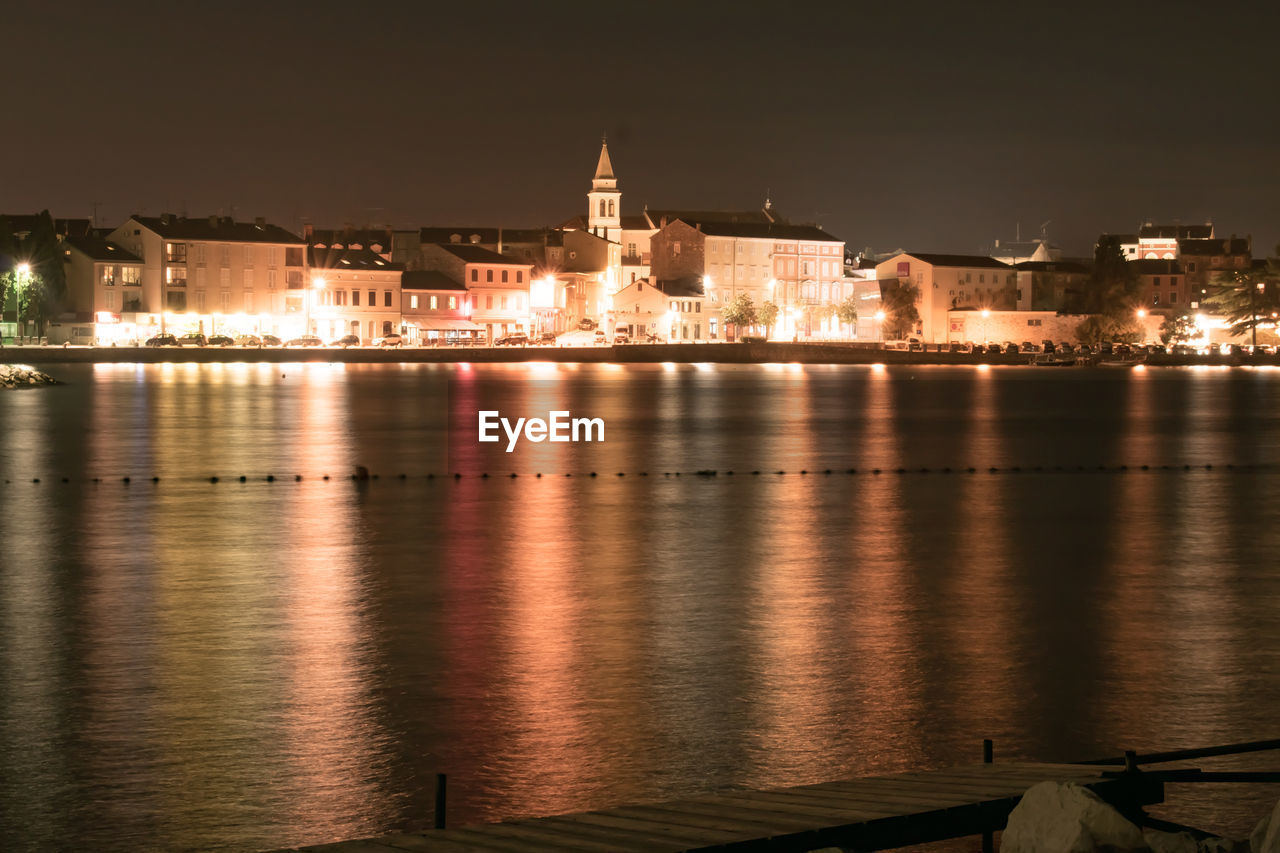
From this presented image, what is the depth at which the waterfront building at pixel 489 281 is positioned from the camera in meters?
105

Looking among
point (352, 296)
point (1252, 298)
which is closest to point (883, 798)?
point (352, 296)

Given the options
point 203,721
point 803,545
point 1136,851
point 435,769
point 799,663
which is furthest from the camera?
point 803,545

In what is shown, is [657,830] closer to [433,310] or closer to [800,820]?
[800,820]

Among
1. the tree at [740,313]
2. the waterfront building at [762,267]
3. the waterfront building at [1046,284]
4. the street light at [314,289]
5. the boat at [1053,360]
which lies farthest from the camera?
the waterfront building at [1046,284]

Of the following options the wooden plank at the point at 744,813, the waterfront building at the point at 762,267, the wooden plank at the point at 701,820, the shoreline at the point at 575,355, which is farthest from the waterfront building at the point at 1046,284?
the wooden plank at the point at 701,820

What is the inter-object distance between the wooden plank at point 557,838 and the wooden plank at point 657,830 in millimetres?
96

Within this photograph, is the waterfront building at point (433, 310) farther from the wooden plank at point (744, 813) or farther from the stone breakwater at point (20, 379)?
the wooden plank at point (744, 813)

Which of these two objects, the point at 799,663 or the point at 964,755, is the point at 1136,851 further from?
→ the point at 799,663

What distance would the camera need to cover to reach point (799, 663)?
32.0 feet

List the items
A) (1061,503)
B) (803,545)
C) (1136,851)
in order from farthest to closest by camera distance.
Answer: (1061,503)
(803,545)
(1136,851)

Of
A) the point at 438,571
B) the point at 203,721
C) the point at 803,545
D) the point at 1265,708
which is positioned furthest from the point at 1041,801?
the point at 803,545

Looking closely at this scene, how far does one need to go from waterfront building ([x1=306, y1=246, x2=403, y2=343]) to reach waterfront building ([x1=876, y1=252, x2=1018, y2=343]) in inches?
1872

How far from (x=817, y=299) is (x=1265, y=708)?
4620 inches

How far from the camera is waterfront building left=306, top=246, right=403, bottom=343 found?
99.4 m
